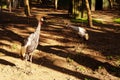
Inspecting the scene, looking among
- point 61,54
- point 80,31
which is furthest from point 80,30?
point 61,54

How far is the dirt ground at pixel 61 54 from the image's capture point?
991 centimetres

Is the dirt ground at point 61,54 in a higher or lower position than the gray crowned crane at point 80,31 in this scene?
lower

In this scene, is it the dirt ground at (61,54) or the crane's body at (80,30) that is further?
the crane's body at (80,30)

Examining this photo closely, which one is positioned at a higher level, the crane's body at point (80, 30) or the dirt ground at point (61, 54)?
the crane's body at point (80, 30)

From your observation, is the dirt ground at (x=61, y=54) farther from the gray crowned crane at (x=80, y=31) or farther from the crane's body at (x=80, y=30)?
the crane's body at (x=80, y=30)

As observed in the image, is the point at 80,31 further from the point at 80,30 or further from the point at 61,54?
the point at 61,54

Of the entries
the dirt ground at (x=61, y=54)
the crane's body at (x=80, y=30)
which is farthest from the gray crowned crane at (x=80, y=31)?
the dirt ground at (x=61, y=54)

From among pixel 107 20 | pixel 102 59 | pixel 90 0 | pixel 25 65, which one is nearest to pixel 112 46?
pixel 102 59

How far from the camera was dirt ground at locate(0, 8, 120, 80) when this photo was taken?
991cm

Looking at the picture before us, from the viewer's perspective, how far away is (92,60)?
11.4 m

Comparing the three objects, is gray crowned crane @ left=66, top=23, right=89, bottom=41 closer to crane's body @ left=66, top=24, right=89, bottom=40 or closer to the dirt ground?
crane's body @ left=66, top=24, right=89, bottom=40

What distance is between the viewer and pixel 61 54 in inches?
473

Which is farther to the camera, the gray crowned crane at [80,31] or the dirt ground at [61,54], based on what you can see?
the gray crowned crane at [80,31]

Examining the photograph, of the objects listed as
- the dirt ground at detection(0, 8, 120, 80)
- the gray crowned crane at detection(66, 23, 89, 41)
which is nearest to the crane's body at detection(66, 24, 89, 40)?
the gray crowned crane at detection(66, 23, 89, 41)
